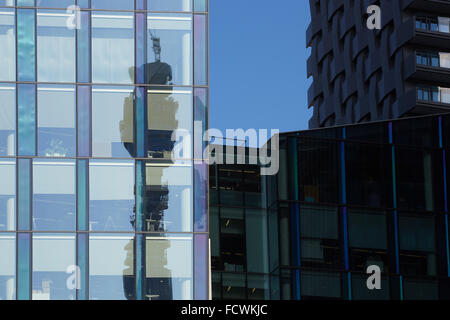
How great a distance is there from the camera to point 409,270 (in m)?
32.3

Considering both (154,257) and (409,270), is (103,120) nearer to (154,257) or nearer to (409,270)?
(154,257)

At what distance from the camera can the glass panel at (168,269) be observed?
26.5m

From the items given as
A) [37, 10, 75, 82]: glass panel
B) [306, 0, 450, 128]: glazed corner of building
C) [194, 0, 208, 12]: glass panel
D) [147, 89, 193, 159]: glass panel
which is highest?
[306, 0, 450, 128]: glazed corner of building

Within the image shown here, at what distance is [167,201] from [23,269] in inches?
179

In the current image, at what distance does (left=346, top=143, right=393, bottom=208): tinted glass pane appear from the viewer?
1300 inches

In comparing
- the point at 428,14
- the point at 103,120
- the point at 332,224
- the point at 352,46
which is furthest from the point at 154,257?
the point at 352,46

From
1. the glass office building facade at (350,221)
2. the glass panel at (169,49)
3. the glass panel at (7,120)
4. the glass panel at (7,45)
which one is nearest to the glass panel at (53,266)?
the glass panel at (7,120)

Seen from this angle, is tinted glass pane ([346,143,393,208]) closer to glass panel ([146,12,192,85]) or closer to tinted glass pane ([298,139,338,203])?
tinted glass pane ([298,139,338,203])

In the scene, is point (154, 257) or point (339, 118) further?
point (339, 118)

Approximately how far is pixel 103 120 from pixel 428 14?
32769 millimetres

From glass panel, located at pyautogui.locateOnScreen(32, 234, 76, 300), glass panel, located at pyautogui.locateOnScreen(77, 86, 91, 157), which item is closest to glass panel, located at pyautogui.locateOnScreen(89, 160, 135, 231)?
glass panel, located at pyautogui.locateOnScreen(77, 86, 91, 157)

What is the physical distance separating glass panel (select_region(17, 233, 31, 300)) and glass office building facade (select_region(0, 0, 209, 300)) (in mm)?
30
